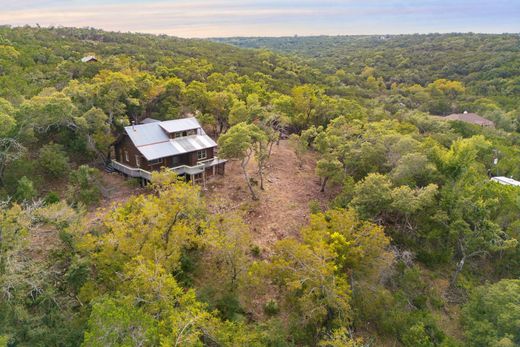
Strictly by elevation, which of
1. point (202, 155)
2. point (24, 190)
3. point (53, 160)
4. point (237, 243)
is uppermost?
point (53, 160)

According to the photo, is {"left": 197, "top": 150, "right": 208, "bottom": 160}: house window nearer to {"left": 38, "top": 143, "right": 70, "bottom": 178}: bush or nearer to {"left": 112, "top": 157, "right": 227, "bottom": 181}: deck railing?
{"left": 112, "top": 157, "right": 227, "bottom": 181}: deck railing

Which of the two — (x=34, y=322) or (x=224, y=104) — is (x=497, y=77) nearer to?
(x=224, y=104)

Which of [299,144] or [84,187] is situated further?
[299,144]

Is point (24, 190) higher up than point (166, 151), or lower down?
lower down

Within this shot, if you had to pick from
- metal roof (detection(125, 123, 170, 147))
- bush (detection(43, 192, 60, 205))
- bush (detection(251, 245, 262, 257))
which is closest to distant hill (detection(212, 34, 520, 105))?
metal roof (detection(125, 123, 170, 147))

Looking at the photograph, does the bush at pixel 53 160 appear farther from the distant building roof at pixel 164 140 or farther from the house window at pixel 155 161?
the house window at pixel 155 161

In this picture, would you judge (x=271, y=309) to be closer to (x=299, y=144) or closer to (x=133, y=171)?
(x=133, y=171)

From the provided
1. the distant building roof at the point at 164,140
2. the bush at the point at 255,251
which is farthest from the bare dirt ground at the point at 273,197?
the distant building roof at the point at 164,140

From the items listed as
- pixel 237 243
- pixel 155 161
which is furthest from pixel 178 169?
pixel 237 243
